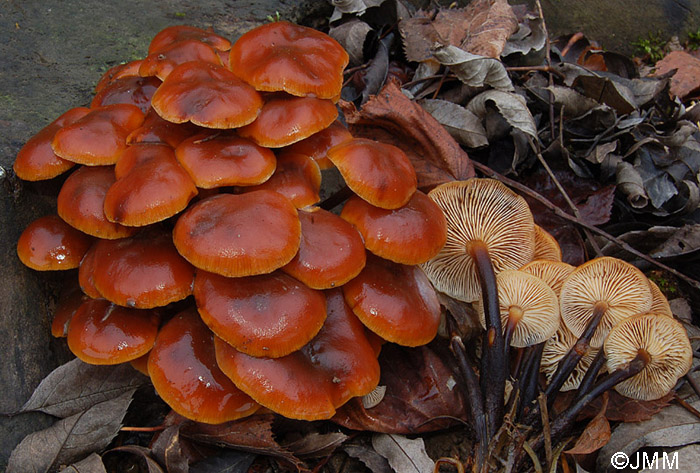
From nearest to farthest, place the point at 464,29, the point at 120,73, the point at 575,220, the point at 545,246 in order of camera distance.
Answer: the point at 545,246 → the point at 120,73 → the point at 575,220 → the point at 464,29

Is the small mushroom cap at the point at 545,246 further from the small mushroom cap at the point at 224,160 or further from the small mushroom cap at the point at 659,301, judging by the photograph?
the small mushroom cap at the point at 224,160

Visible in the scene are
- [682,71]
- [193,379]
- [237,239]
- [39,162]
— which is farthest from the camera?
[682,71]

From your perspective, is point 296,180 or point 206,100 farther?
point 296,180

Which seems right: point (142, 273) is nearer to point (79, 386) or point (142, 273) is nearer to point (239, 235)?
point (239, 235)

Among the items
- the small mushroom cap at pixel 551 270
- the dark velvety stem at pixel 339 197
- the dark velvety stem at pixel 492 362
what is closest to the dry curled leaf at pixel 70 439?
the dark velvety stem at pixel 339 197

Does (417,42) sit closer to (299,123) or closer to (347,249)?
(299,123)

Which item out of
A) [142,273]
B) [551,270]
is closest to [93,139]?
[142,273]

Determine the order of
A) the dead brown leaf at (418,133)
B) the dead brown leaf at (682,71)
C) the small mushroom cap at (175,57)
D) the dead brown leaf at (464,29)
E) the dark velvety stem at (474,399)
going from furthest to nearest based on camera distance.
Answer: the dead brown leaf at (682,71) < the dead brown leaf at (464,29) < the dead brown leaf at (418,133) < the small mushroom cap at (175,57) < the dark velvety stem at (474,399)
